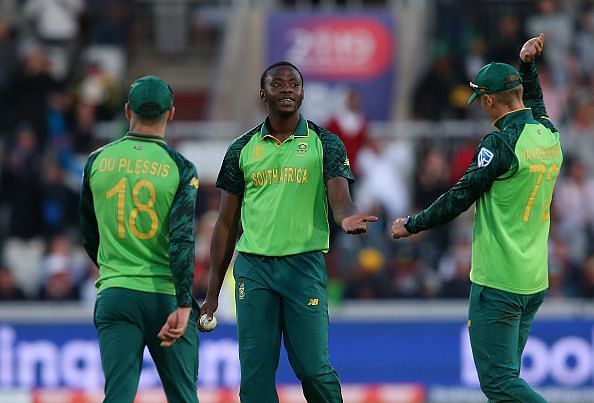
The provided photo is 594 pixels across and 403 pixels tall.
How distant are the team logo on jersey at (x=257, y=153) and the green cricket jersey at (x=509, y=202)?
1061mm

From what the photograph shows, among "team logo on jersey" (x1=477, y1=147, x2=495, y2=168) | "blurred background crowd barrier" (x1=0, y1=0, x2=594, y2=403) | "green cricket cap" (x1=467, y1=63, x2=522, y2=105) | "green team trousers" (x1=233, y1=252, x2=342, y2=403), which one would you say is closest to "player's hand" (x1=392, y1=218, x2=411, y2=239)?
"green team trousers" (x1=233, y1=252, x2=342, y2=403)

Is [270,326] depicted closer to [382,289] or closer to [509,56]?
[382,289]

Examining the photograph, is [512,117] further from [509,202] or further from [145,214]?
[145,214]

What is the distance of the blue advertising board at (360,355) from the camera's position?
15.3m

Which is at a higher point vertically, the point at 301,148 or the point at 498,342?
the point at 301,148

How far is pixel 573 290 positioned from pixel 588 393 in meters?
2.02

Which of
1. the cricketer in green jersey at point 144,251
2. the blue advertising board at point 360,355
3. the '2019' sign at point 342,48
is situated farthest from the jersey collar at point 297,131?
the '2019' sign at point 342,48

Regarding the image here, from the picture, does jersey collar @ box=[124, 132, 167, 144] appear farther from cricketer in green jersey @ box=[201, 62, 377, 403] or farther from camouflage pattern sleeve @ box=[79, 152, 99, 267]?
cricketer in green jersey @ box=[201, 62, 377, 403]

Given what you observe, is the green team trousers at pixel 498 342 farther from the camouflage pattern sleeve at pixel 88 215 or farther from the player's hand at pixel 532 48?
the camouflage pattern sleeve at pixel 88 215

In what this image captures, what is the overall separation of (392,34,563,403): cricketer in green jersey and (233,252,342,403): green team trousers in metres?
0.68

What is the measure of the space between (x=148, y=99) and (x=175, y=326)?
4.69ft

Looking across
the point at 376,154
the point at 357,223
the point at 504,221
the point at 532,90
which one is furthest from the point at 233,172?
the point at 376,154

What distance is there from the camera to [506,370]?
9.16 meters

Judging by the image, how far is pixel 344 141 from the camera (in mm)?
16766
